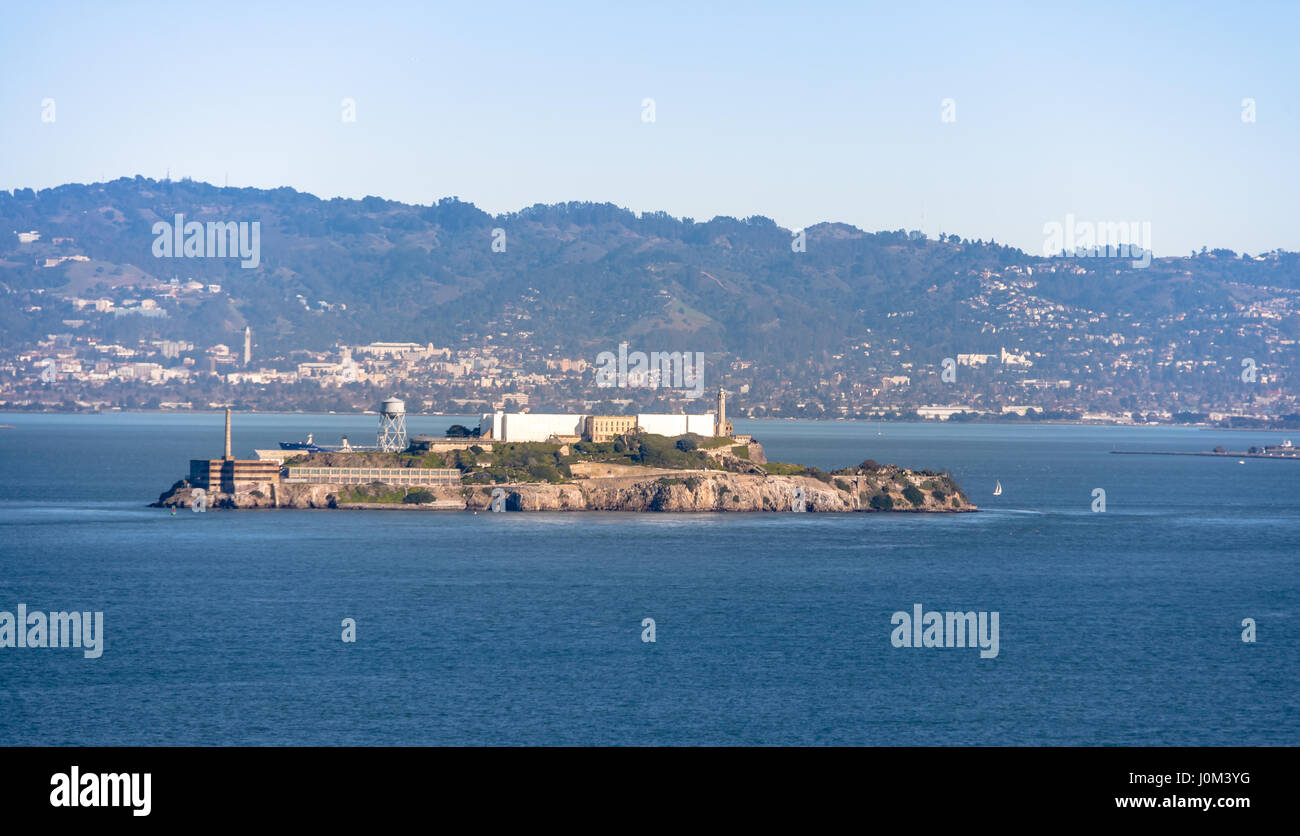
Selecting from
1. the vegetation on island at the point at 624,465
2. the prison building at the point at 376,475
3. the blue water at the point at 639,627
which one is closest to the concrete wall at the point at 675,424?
the vegetation on island at the point at 624,465

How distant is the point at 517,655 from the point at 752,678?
24.7 ft

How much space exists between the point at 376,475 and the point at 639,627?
1937 inches

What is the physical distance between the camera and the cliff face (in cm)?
9369

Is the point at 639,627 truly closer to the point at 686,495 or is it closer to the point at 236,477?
the point at 686,495

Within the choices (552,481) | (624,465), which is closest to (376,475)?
(552,481)

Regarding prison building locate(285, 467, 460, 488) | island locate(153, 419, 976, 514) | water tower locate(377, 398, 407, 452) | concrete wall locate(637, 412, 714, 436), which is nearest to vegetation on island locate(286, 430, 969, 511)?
island locate(153, 419, 976, 514)

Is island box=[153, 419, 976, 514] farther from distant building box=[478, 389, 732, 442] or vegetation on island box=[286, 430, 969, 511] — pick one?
distant building box=[478, 389, 732, 442]

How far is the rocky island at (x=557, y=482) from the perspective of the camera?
93688 mm

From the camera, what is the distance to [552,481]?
9681 centimetres

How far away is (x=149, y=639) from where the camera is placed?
4625 centimetres

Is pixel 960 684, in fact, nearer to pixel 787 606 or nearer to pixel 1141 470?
pixel 787 606

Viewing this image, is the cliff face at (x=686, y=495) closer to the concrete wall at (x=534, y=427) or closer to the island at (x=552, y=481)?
the island at (x=552, y=481)

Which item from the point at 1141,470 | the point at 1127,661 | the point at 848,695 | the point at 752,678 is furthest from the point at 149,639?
the point at 1141,470

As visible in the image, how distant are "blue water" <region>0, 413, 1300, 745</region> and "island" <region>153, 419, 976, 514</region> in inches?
125
